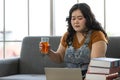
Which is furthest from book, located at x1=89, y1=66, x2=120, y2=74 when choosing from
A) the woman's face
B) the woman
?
the woman's face

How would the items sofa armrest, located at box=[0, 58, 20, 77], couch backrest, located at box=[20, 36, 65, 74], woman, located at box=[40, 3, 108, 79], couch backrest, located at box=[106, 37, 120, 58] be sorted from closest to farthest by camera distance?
woman, located at box=[40, 3, 108, 79] → couch backrest, located at box=[106, 37, 120, 58] → sofa armrest, located at box=[0, 58, 20, 77] → couch backrest, located at box=[20, 36, 65, 74]

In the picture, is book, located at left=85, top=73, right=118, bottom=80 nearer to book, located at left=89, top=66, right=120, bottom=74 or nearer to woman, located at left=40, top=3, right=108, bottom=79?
book, located at left=89, top=66, right=120, bottom=74

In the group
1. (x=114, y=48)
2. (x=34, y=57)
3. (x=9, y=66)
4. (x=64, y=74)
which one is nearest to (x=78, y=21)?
(x=114, y=48)

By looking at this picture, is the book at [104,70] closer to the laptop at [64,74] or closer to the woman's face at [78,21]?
the laptop at [64,74]

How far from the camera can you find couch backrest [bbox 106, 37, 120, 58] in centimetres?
277

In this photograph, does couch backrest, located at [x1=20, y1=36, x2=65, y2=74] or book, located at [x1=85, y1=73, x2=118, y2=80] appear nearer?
book, located at [x1=85, y1=73, x2=118, y2=80]

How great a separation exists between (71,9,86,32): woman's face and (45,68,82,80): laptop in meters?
0.79

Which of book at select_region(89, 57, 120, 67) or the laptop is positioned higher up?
book at select_region(89, 57, 120, 67)

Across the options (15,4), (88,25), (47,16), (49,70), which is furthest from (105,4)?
(49,70)

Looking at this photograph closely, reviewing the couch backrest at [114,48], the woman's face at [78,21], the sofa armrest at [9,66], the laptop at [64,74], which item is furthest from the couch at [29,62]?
the laptop at [64,74]

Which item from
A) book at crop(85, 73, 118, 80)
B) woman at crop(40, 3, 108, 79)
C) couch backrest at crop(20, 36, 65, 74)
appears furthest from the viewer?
couch backrest at crop(20, 36, 65, 74)

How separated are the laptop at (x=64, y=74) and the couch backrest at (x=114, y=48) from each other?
126cm

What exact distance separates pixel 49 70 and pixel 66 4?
1.95 meters

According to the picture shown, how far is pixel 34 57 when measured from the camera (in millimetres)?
3182
